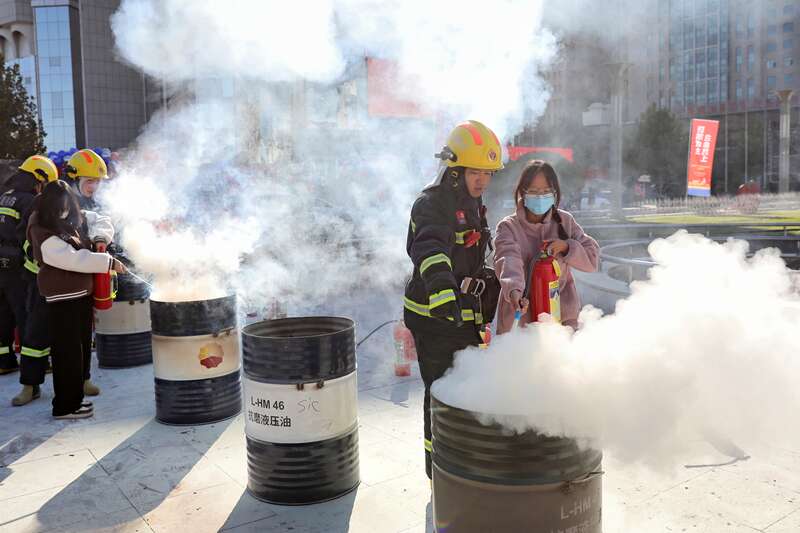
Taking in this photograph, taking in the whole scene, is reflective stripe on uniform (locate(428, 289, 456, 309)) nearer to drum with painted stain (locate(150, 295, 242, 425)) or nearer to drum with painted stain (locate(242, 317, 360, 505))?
drum with painted stain (locate(242, 317, 360, 505))

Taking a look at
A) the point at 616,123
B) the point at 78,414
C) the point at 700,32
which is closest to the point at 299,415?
the point at 78,414

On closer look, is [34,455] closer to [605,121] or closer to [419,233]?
[419,233]

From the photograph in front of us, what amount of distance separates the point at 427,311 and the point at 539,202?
93 centimetres

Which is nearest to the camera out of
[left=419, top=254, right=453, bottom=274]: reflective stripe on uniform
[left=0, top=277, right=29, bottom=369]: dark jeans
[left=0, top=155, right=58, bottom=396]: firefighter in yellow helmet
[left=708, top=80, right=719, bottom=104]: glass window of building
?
[left=419, top=254, right=453, bottom=274]: reflective stripe on uniform

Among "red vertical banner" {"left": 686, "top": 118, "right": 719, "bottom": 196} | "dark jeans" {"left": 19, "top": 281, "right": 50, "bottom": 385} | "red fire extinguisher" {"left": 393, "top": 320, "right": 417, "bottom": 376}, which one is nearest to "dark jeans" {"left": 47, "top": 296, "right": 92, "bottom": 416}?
"dark jeans" {"left": 19, "top": 281, "right": 50, "bottom": 385}

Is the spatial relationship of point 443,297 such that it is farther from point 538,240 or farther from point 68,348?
point 68,348

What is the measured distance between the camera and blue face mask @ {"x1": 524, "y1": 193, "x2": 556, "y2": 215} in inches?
152

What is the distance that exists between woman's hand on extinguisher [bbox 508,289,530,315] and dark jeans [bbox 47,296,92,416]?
323cm

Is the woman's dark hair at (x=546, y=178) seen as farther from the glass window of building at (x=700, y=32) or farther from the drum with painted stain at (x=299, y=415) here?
the glass window of building at (x=700, y=32)

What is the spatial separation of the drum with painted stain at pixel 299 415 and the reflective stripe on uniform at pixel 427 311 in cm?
38

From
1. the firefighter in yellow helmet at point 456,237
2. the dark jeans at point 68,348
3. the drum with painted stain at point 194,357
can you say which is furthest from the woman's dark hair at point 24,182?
the firefighter in yellow helmet at point 456,237

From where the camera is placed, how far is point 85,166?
6.06 metres

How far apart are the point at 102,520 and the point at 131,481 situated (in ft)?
1.58

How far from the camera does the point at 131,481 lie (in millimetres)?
4000
